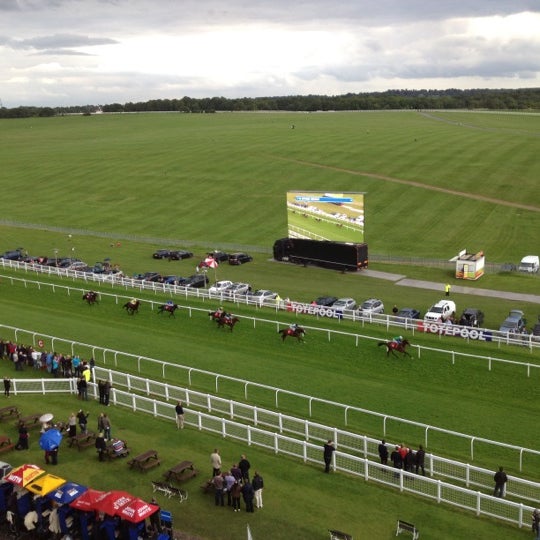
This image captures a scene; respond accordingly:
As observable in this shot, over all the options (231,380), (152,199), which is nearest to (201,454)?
(231,380)

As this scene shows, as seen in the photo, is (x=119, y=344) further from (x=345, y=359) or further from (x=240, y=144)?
(x=240, y=144)

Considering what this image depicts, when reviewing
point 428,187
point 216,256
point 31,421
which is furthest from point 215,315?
point 428,187

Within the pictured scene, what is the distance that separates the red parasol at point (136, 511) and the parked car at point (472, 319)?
2806 centimetres

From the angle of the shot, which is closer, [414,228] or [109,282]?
[109,282]

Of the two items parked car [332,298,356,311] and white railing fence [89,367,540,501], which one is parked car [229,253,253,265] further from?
white railing fence [89,367,540,501]

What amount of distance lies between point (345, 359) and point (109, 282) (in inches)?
894

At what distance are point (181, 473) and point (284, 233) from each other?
58.8 meters

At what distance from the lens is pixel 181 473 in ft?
61.7

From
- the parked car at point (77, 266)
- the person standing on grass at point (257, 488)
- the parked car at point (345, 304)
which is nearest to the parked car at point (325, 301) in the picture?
the parked car at point (345, 304)

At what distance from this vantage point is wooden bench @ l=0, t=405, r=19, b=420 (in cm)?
2313

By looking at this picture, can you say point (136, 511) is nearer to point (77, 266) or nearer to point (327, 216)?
point (327, 216)

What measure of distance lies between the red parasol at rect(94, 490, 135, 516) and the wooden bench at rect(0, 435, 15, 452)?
6854 mm

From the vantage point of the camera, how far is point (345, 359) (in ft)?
104

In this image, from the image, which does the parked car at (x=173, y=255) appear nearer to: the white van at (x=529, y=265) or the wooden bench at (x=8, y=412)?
the white van at (x=529, y=265)
